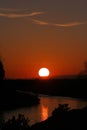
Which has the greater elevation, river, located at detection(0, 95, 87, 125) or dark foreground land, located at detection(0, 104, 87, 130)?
river, located at detection(0, 95, 87, 125)

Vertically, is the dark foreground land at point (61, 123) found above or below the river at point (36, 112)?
below

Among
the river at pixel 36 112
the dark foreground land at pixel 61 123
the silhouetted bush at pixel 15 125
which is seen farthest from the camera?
the river at pixel 36 112

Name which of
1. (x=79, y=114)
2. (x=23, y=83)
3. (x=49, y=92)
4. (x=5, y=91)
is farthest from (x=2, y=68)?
(x=79, y=114)

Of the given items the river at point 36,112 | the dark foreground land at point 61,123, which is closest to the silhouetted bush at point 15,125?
the dark foreground land at point 61,123

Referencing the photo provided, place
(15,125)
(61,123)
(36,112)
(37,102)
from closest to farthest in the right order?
1. (15,125)
2. (61,123)
3. (36,112)
4. (37,102)

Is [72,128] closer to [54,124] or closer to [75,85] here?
[54,124]

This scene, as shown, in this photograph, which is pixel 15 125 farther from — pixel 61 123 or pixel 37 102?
pixel 37 102

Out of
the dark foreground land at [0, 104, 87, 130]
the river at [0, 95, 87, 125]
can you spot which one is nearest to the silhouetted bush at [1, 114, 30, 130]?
the dark foreground land at [0, 104, 87, 130]

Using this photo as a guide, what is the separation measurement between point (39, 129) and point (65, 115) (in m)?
2.48

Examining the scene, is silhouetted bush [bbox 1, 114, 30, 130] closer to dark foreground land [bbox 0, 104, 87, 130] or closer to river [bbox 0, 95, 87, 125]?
dark foreground land [bbox 0, 104, 87, 130]

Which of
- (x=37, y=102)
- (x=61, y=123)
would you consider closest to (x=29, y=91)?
(x=37, y=102)

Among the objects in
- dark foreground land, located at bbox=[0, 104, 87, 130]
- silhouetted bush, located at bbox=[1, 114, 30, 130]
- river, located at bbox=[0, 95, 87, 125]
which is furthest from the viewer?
river, located at bbox=[0, 95, 87, 125]

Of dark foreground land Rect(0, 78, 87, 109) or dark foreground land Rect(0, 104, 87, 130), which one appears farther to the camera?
dark foreground land Rect(0, 78, 87, 109)

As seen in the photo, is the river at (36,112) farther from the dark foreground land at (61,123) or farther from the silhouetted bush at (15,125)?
the silhouetted bush at (15,125)
